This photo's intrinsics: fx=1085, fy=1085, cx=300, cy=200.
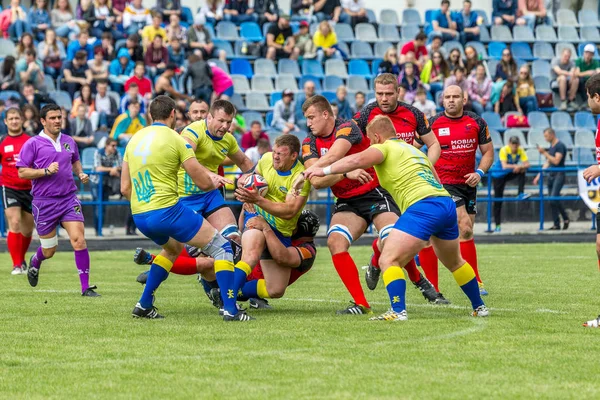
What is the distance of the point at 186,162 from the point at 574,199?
48.6 feet

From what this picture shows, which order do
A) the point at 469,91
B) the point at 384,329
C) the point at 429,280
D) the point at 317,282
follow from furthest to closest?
the point at 469,91, the point at 317,282, the point at 429,280, the point at 384,329

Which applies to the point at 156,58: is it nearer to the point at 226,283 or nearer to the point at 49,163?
the point at 49,163

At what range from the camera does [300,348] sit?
7465mm

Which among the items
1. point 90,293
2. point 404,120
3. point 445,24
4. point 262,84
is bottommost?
point 90,293

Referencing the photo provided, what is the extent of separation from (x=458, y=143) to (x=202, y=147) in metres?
2.85

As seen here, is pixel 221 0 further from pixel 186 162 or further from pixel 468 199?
pixel 186 162

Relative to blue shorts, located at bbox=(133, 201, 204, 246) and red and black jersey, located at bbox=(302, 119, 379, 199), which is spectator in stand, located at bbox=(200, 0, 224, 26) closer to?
red and black jersey, located at bbox=(302, 119, 379, 199)

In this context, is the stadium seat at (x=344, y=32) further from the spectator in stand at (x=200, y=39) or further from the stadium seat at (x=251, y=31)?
the spectator in stand at (x=200, y=39)

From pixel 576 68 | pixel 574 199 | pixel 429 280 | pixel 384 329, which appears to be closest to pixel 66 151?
pixel 429 280

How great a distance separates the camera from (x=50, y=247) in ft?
39.8

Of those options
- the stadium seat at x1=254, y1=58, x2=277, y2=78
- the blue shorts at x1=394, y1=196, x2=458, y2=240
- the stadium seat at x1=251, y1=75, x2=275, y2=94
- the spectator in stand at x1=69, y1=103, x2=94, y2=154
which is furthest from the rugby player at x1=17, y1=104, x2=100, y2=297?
the stadium seat at x1=254, y1=58, x2=277, y2=78

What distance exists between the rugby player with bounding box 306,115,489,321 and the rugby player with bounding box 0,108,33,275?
6646mm

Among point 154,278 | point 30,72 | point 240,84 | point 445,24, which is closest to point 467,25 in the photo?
point 445,24

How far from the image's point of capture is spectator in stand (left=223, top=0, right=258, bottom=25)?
26.3 metres
